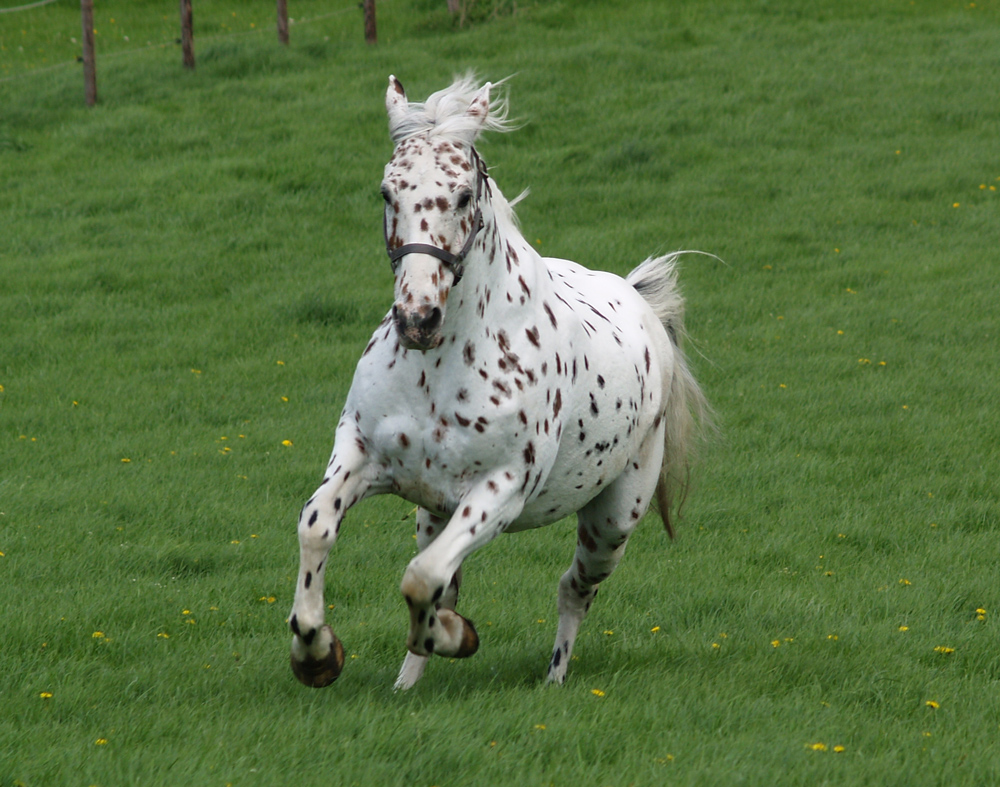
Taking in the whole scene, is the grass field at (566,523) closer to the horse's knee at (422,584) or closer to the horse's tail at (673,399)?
the horse's tail at (673,399)

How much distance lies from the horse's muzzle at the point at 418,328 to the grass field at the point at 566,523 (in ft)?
4.47

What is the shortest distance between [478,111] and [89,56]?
1538 centimetres

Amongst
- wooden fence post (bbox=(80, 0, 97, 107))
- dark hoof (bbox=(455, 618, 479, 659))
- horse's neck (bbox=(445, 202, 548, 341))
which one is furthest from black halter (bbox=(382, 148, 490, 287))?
wooden fence post (bbox=(80, 0, 97, 107))

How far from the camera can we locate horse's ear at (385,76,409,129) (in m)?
4.06

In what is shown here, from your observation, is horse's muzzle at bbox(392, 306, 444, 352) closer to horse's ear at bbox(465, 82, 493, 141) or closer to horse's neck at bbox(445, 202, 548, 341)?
horse's neck at bbox(445, 202, 548, 341)

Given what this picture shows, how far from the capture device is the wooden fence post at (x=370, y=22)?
65.4 ft

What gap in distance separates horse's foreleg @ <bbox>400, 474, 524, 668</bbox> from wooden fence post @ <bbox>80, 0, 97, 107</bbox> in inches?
600

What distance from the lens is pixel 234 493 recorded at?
314 inches

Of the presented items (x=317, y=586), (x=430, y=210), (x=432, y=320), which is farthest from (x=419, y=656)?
(x=430, y=210)

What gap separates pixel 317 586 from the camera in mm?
3979

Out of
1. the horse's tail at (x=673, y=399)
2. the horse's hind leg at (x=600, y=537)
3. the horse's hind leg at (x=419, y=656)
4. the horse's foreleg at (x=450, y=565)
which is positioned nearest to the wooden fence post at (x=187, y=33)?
the horse's tail at (x=673, y=399)

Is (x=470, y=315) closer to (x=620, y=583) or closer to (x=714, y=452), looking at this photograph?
(x=620, y=583)

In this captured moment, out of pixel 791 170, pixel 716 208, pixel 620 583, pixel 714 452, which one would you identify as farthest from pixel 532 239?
pixel 620 583

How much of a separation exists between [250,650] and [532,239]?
30.0ft
